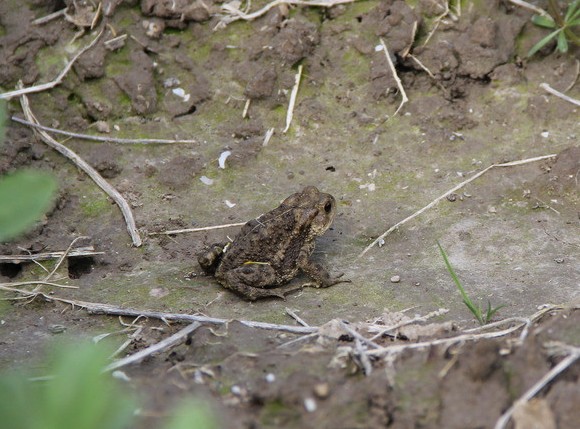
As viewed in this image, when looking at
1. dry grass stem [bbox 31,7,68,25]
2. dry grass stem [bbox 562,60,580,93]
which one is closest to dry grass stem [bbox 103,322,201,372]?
dry grass stem [bbox 31,7,68,25]

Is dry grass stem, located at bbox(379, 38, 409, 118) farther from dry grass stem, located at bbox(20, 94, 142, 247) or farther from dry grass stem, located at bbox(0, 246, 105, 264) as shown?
dry grass stem, located at bbox(0, 246, 105, 264)

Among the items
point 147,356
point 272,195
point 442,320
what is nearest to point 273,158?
point 272,195

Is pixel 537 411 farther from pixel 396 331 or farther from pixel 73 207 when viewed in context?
pixel 73 207

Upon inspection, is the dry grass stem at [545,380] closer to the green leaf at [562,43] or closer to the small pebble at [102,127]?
the green leaf at [562,43]

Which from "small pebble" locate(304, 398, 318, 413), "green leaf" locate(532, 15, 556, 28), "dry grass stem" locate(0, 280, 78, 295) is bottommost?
"dry grass stem" locate(0, 280, 78, 295)

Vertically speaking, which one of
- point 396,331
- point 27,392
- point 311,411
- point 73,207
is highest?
point 27,392

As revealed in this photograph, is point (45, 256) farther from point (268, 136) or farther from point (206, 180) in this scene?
point (268, 136)
